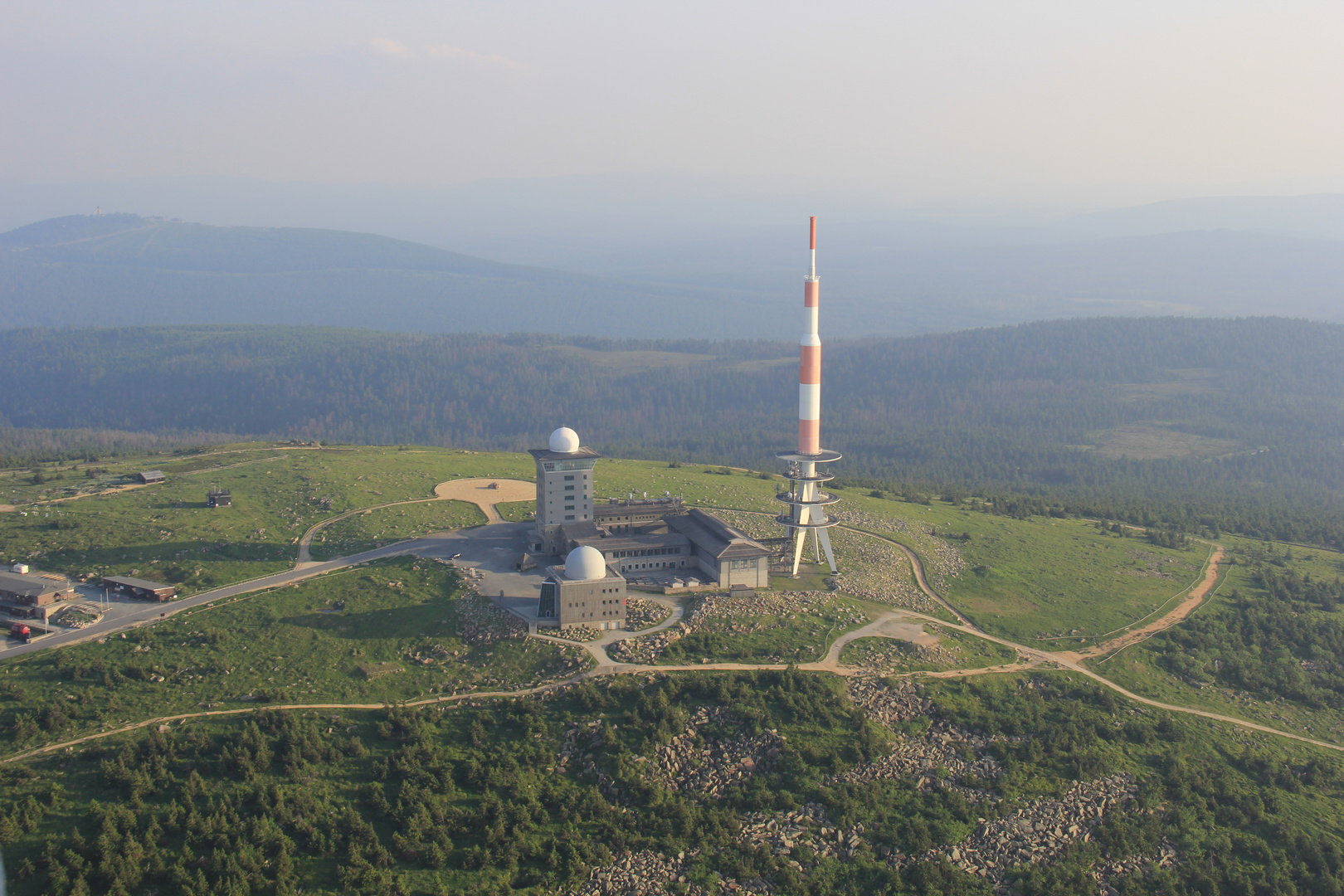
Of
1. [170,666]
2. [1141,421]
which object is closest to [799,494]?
[170,666]

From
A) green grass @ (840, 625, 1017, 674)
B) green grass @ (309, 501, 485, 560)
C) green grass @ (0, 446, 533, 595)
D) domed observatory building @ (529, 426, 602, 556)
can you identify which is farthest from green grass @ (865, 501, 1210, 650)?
green grass @ (0, 446, 533, 595)

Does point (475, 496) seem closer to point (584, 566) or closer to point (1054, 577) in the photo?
point (584, 566)

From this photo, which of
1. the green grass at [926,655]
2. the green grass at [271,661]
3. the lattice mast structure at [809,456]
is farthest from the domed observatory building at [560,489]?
the green grass at [926,655]

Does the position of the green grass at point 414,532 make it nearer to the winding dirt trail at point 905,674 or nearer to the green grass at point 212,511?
the green grass at point 212,511

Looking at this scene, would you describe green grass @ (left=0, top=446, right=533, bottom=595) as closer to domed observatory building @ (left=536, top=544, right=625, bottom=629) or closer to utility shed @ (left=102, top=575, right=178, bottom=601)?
utility shed @ (left=102, top=575, right=178, bottom=601)

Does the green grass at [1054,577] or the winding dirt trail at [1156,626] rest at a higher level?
the green grass at [1054,577]

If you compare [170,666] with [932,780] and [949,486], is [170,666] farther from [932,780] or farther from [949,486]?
[949,486]
